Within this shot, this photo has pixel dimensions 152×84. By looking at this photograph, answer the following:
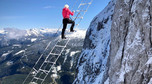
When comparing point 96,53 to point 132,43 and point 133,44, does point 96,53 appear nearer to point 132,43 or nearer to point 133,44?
point 132,43

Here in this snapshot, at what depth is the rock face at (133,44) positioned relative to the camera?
9742 millimetres

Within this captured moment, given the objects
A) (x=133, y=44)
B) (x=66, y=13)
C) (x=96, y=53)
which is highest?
(x=66, y=13)

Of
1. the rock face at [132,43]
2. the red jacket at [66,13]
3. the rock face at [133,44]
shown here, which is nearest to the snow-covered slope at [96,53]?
the red jacket at [66,13]

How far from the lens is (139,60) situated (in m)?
10.2

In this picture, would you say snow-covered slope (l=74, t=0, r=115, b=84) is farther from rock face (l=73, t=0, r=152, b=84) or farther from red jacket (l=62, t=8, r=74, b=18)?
rock face (l=73, t=0, r=152, b=84)

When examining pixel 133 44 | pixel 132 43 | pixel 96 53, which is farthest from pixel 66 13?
pixel 96 53

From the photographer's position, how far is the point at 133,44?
10.8 m

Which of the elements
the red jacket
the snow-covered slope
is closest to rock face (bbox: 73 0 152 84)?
the red jacket

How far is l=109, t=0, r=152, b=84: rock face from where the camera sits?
9742mm

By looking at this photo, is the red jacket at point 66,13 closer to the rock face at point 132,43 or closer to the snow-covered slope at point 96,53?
the rock face at point 132,43

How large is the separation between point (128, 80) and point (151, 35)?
3662 mm

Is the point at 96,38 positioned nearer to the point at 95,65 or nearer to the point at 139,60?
the point at 95,65

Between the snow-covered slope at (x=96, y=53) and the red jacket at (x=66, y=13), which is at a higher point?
the red jacket at (x=66, y=13)

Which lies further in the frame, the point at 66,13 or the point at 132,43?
the point at 66,13
